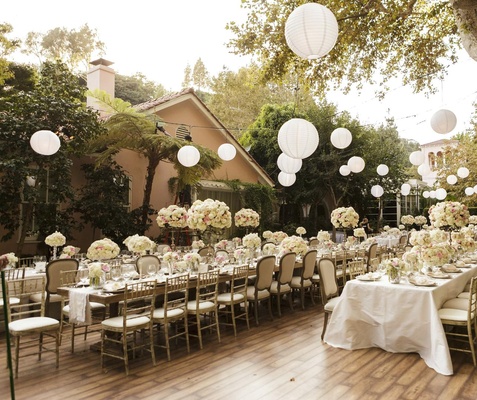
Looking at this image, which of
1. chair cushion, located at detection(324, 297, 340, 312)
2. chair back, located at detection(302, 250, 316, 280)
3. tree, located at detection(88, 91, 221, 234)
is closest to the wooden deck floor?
chair cushion, located at detection(324, 297, 340, 312)

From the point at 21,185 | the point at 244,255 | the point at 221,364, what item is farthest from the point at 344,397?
the point at 21,185

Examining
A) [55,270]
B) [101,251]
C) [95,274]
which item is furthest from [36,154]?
[95,274]

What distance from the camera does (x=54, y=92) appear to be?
9.72m

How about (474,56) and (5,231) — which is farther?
(5,231)

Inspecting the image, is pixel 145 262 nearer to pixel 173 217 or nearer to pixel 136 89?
pixel 173 217

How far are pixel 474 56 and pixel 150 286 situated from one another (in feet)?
16.0

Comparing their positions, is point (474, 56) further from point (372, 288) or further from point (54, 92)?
point (54, 92)

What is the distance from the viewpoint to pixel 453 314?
5094 mm

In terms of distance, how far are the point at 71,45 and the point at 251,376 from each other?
79.2 feet

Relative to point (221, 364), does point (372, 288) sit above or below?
above

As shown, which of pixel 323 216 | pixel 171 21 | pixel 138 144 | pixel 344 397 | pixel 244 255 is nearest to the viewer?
pixel 344 397

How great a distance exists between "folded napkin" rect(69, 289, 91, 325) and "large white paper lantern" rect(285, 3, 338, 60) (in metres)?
3.83

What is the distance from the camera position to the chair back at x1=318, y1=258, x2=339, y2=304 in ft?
19.9

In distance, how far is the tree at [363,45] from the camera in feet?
25.4
